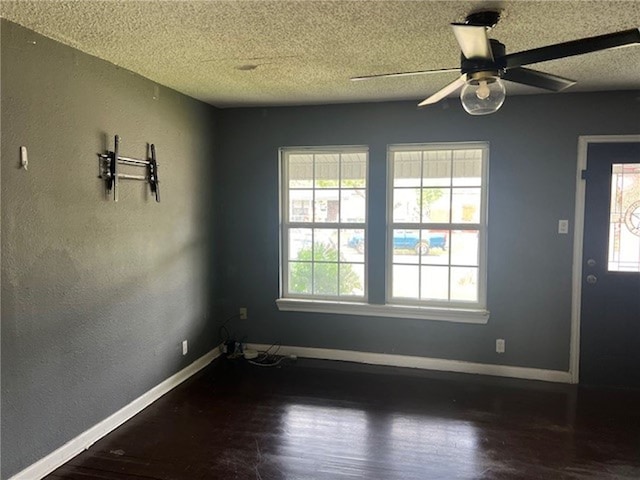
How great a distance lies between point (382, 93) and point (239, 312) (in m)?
2.46

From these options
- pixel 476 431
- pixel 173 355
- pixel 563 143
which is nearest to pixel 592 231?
pixel 563 143

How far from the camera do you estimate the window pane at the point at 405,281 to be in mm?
4195

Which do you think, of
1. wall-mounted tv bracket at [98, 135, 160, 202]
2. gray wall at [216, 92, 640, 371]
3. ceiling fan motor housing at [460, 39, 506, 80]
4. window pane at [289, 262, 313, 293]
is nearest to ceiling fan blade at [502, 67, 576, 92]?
ceiling fan motor housing at [460, 39, 506, 80]

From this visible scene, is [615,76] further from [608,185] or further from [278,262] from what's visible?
[278,262]

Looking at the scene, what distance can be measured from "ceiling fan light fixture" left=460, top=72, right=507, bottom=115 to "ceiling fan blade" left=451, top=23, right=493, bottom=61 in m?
0.08

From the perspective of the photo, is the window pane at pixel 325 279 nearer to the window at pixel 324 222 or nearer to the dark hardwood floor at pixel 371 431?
the window at pixel 324 222

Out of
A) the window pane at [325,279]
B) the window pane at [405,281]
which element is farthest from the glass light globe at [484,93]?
the window pane at [325,279]

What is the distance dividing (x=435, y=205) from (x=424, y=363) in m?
1.42

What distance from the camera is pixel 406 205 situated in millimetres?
4168

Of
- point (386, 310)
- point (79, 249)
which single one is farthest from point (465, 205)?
point (79, 249)

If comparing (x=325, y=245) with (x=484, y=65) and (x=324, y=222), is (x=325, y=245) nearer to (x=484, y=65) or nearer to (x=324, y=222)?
(x=324, y=222)

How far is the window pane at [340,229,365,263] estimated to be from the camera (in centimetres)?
430

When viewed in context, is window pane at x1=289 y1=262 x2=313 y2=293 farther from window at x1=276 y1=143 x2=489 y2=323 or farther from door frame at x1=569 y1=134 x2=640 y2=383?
door frame at x1=569 y1=134 x2=640 y2=383

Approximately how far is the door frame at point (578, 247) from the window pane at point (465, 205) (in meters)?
0.77
